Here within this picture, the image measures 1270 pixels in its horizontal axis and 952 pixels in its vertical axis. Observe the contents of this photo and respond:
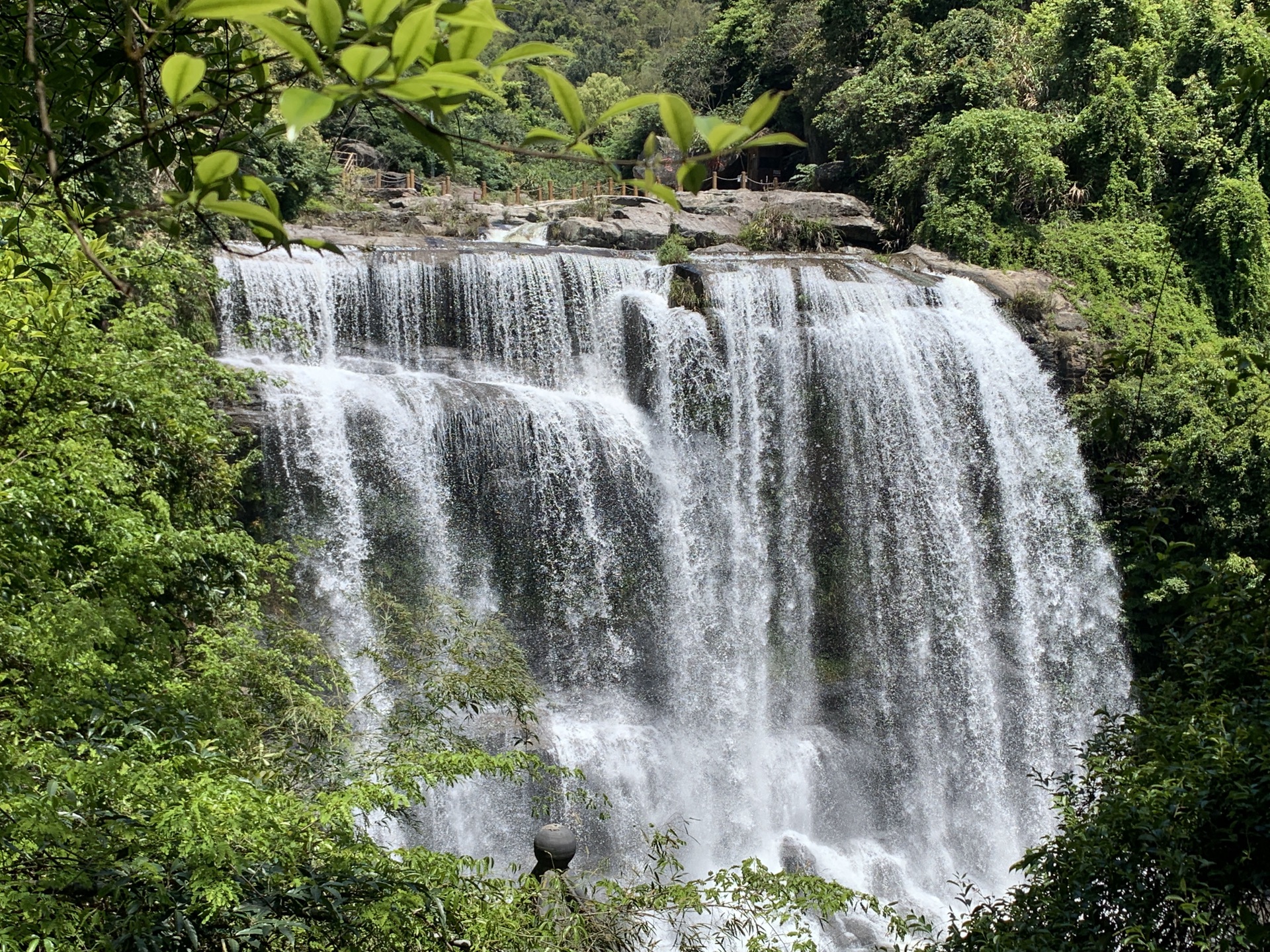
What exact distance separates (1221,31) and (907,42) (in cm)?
529

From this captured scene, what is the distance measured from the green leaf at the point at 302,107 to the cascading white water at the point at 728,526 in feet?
29.2

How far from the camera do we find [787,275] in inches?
500

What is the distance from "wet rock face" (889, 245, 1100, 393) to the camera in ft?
42.6

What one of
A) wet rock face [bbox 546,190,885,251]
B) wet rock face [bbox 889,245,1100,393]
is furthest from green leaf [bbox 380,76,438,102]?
wet rock face [bbox 546,190,885,251]

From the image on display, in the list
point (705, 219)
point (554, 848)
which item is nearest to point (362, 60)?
point (554, 848)

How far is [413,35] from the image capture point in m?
1.00

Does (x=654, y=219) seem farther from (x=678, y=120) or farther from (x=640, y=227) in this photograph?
(x=678, y=120)

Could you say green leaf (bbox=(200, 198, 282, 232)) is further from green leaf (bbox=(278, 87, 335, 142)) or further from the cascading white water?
the cascading white water

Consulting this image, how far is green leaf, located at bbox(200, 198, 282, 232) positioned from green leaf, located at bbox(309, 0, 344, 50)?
0.61 ft

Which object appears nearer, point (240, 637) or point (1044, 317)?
point (240, 637)

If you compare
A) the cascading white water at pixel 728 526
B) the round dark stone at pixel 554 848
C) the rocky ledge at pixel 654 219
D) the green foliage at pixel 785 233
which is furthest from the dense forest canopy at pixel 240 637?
the green foliage at pixel 785 233

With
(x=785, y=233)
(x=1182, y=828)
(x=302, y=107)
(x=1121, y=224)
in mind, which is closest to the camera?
(x=302, y=107)

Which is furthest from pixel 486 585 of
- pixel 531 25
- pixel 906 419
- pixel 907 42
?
pixel 531 25

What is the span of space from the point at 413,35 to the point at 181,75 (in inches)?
9.7
